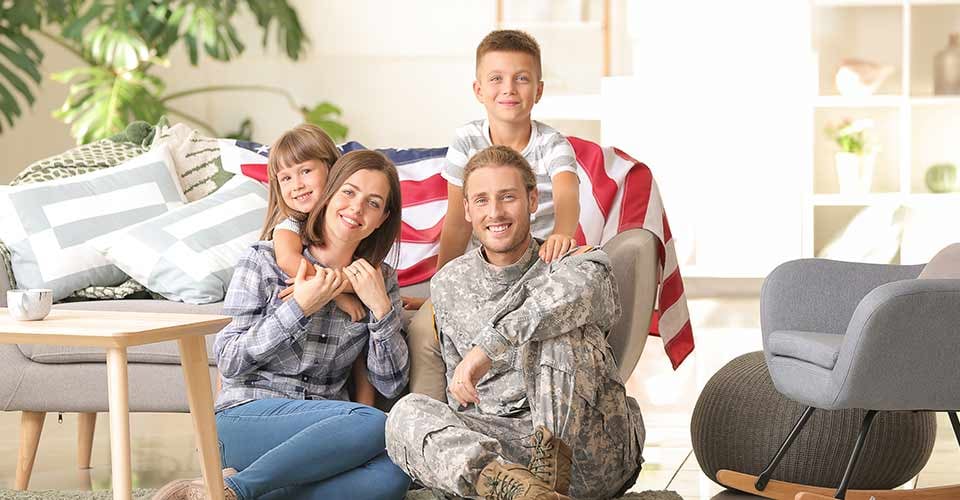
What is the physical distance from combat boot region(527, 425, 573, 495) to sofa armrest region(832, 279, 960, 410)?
59cm

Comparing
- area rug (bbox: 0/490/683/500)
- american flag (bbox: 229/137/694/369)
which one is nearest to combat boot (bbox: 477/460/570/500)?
area rug (bbox: 0/490/683/500)

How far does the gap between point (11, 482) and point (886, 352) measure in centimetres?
202

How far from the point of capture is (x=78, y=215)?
10.2 feet

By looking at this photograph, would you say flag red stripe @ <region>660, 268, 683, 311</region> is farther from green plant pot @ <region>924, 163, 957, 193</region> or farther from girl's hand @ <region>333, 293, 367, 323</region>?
green plant pot @ <region>924, 163, 957, 193</region>

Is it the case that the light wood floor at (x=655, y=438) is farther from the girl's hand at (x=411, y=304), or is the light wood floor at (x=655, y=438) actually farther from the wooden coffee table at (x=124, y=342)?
the wooden coffee table at (x=124, y=342)

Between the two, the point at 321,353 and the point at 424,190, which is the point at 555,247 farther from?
the point at 424,190

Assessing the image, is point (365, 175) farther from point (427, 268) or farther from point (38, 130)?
point (38, 130)

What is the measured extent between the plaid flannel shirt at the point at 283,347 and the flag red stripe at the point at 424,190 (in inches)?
30.9

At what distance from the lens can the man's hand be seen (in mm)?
2264

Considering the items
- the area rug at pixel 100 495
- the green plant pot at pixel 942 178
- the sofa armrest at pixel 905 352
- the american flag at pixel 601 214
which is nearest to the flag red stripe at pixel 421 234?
the american flag at pixel 601 214

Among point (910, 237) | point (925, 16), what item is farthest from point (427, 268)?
point (925, 16)

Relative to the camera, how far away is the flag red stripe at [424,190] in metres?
3.17

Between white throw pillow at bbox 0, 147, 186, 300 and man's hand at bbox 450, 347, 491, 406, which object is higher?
white throw pillow at bbox 0, 147, 186, 300

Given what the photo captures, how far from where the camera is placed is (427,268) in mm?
3053
